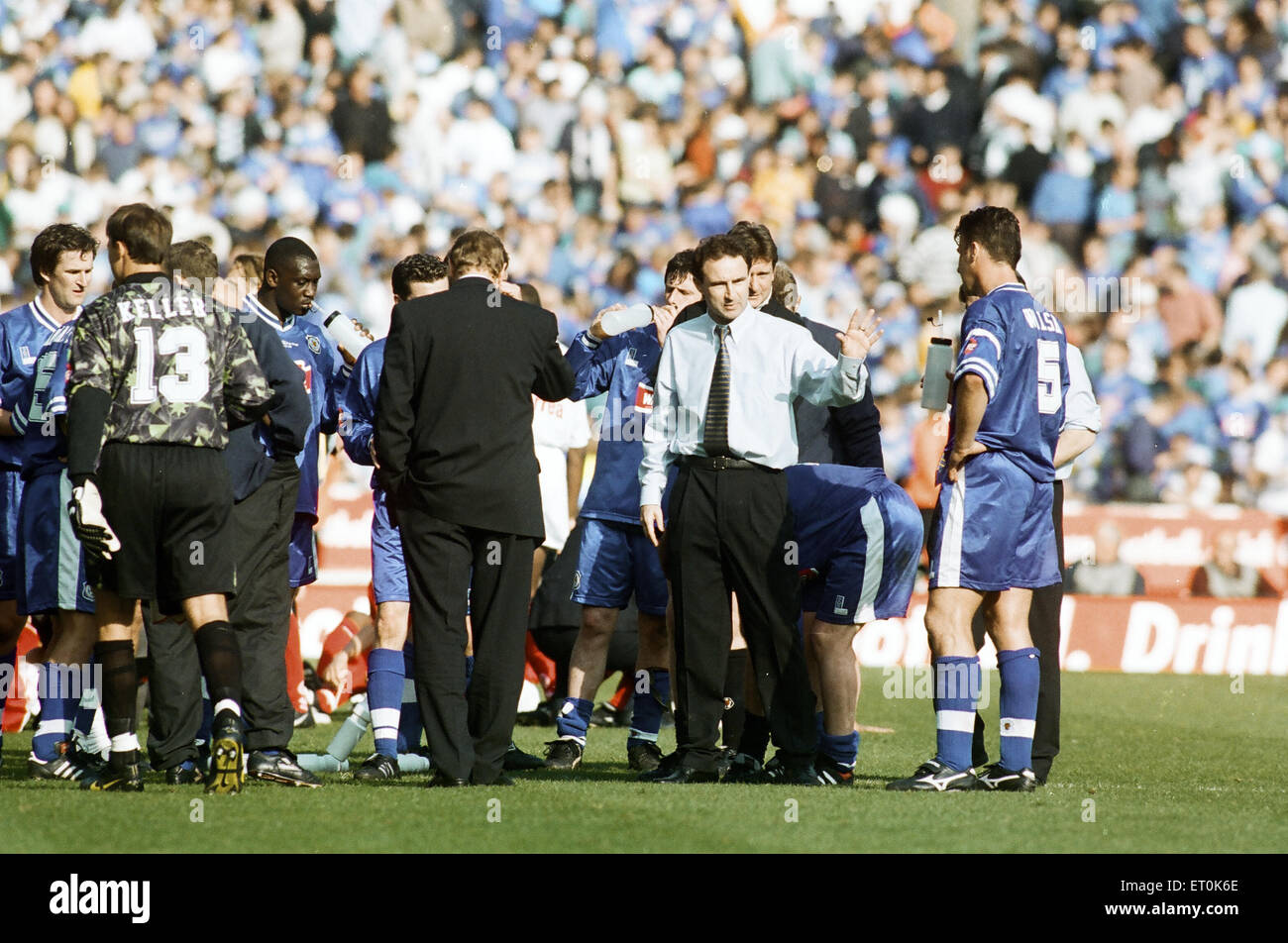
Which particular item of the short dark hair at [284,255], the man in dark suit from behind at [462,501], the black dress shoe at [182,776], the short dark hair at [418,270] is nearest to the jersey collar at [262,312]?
the short dark hair at [284,255]

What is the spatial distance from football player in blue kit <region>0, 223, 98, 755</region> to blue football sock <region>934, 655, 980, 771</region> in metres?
3.73

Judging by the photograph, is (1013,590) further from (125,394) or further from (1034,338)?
(125,394)

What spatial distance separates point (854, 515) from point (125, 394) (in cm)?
313

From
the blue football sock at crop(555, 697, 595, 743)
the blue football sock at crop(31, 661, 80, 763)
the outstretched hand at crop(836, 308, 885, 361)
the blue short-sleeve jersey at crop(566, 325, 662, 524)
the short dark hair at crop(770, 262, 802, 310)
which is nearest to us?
the outstretched hand at crop(836, 308, 885, 361)

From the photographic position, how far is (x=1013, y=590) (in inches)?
295

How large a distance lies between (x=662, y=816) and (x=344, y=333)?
3166 mm

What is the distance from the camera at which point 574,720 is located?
29.0ft

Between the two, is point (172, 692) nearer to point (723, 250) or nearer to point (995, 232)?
point (723, 250)

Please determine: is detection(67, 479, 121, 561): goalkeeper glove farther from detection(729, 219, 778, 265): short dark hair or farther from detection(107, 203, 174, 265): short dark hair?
detection(729, 219, 778, 265): short dark hair

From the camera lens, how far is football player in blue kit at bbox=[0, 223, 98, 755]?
318 inches

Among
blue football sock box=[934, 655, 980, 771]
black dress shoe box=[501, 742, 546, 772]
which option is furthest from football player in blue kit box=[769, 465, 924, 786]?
black dress shoe box=[501, 742, 546, 772]

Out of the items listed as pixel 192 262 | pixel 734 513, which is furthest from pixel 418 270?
pixel 734 513

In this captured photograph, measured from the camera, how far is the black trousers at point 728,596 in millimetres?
7512
